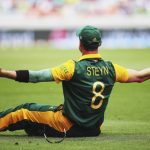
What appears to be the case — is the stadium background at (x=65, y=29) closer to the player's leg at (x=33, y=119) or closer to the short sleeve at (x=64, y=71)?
the player's leg at (x=33, y=119)

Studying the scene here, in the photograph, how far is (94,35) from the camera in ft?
25.6

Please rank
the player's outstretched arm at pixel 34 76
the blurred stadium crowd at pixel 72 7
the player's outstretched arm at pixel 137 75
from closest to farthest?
the player's outstretched arm at pixel 34 76, the player's outstretched arm at pixel 137 75, the blurred stadium crowd at pixel 72 7

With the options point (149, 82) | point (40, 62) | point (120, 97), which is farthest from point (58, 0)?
point (120, 97)

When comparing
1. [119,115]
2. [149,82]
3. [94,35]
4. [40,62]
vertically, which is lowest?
[40,62]

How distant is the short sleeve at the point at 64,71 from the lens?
7625mm

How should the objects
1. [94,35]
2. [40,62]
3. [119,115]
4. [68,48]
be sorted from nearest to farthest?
[94,35] → [119,115] → [40,62] → [68,48]

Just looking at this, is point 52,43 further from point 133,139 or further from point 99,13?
point 133,139

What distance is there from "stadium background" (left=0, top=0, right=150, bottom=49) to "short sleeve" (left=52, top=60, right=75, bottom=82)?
96.8 ft

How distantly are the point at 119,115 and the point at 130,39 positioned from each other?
2539 cm

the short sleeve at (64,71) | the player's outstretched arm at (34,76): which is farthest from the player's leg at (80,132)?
the player's outstretched arm at (34,76)

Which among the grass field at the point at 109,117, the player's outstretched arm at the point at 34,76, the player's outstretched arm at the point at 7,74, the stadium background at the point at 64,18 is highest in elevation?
the player's outstretched arm at the point at 7,74

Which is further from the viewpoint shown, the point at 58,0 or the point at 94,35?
the point at 58,0

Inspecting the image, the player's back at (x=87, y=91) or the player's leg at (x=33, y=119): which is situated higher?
the player's back at (x=87, y=91)

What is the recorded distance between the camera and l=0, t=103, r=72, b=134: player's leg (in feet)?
26.2
